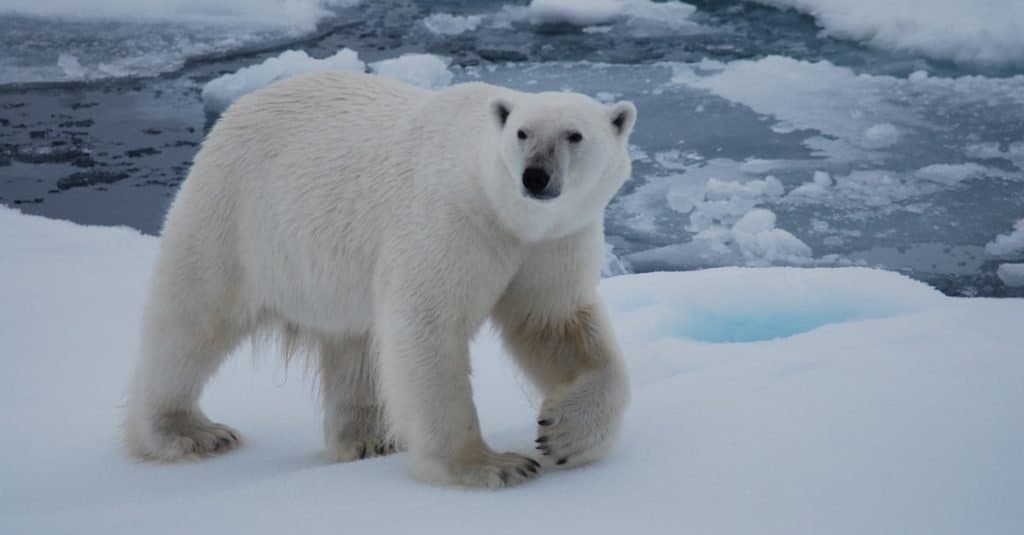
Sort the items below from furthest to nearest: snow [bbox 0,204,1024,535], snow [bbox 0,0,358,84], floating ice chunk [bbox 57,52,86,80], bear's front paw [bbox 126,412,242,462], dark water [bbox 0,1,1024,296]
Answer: snow [bbox 0,0,358,84] → floating ice chunk [bbox 57,52,86,80] → dark water [bbox 0,1,1024,296] → bear's front paw [bbox 126,412,242,462] → snow [bbox 0,204,1024,535]

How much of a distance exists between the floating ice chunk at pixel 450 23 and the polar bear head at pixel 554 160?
25.0 ft

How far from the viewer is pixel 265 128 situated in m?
3.38

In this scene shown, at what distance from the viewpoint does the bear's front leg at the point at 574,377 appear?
110 inches

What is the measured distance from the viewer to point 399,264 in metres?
2.88

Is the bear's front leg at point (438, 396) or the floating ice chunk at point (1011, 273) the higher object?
the bear's front leg at point (438, 396)

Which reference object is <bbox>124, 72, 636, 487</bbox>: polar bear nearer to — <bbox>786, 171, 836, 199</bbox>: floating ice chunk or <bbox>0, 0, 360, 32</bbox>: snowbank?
<bbox>786, 171, 836, 199</bbox>: floating ice chunk

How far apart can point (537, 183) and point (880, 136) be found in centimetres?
565

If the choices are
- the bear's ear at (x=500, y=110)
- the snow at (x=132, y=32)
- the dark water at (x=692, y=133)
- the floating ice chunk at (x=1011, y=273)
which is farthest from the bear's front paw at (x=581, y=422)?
the snow at (x=132, y=32)

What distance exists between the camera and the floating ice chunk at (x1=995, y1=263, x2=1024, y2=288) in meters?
6.07

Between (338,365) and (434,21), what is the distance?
24.3ft

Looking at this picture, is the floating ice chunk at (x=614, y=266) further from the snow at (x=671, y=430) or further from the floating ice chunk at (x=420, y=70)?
the floating ice chunk at (x=420, y=70)

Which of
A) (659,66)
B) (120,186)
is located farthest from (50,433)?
(659,66)

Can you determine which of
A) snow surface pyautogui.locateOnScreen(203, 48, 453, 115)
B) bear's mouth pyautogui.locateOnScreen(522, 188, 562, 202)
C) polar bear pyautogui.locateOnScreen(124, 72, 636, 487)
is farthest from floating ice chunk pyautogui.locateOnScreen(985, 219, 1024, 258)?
bear's mouth pyautogui.locateOnScreen(522, 188, 562, 202)

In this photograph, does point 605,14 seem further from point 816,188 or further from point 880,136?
point 816,188
